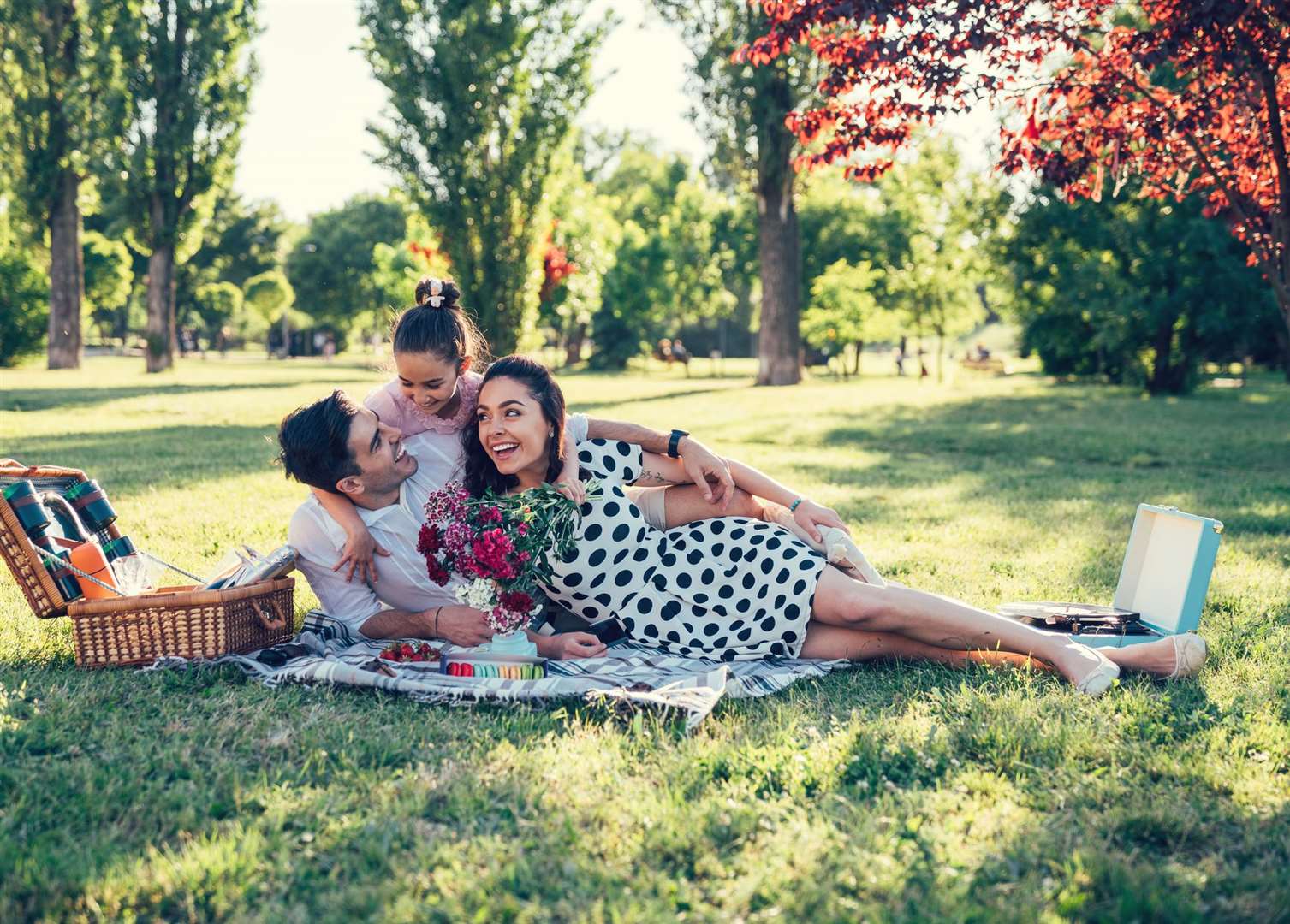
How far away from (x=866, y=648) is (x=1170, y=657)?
1.09 metres

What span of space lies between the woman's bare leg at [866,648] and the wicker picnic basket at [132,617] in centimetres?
221

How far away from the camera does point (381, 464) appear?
14.2 feet

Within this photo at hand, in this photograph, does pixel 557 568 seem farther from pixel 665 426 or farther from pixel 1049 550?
pixel 665 426

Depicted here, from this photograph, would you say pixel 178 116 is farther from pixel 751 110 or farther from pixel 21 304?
pixel 751 110

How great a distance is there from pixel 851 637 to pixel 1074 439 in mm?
10646

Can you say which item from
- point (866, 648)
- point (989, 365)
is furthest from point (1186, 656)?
point (989, 365)

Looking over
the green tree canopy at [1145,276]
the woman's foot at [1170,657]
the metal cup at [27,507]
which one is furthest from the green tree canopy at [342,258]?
the woman's foot at [1170,657]

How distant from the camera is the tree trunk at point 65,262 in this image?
83.5ft

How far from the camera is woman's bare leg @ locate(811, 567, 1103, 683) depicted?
3955mm

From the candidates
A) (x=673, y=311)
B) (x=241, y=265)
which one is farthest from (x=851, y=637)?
(x=241, y=265)

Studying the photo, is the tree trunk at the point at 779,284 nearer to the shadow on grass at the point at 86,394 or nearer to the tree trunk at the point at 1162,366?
the tree trunk at the point at 1162,366

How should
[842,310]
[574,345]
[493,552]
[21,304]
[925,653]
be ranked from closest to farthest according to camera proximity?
[493,552] → [925,653] → [21,304] → [842,310] → [574,345]

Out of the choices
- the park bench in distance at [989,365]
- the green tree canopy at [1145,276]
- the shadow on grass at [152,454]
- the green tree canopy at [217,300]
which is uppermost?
the green tree canopy at [1145,276]

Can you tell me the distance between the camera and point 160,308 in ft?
90.2
